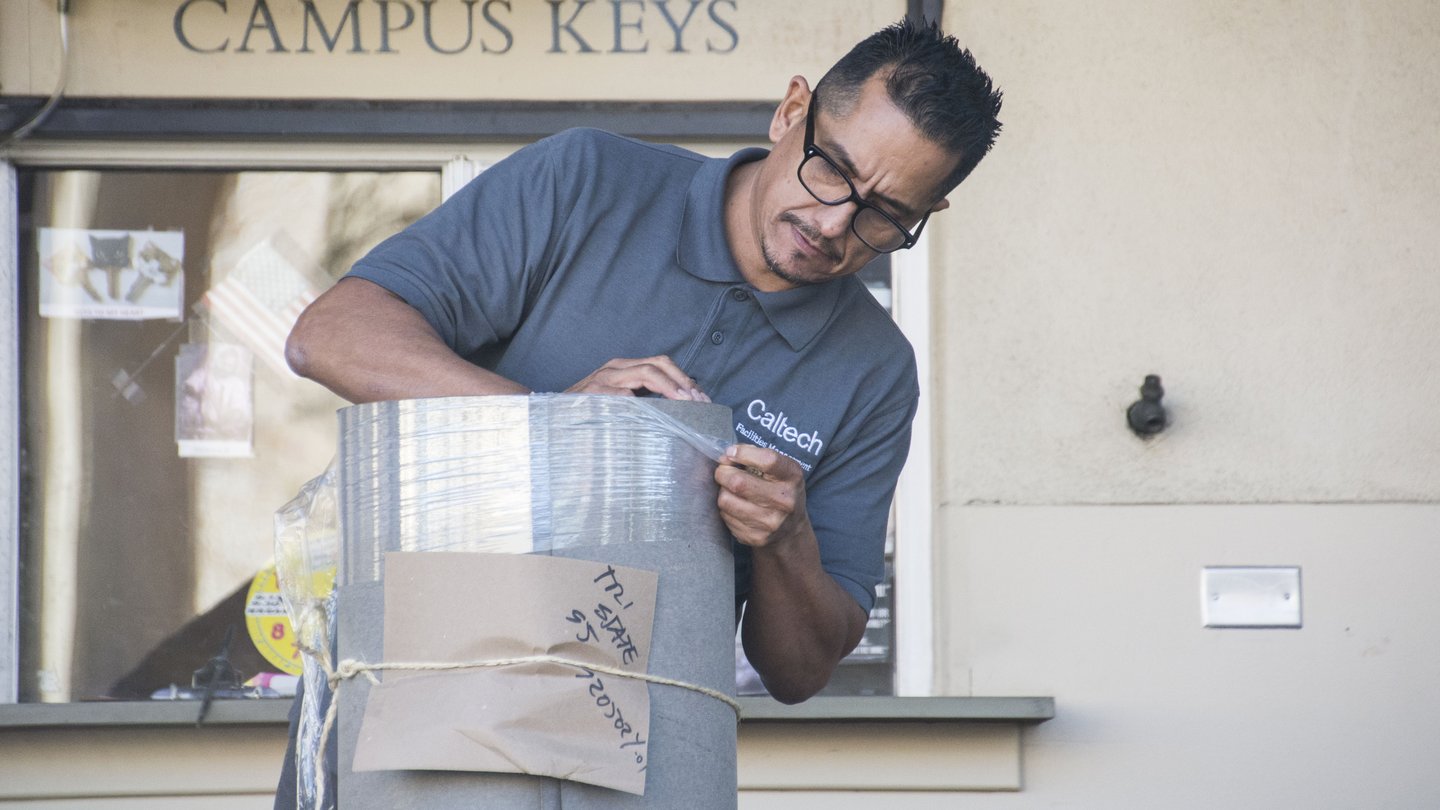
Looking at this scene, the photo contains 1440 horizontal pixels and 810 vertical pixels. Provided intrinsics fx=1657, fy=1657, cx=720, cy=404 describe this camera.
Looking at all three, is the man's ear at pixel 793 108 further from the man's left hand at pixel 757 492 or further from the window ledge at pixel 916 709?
the window ledge at pixel 916 709

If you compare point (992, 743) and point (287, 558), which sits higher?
point (287, 558)

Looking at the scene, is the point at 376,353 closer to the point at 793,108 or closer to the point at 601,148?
the point at 601,148

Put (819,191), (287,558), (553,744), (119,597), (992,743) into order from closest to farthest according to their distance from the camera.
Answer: (553,744) → (287,558) → (819,191) → (992,743) → (119,597)

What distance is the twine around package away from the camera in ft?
4.86

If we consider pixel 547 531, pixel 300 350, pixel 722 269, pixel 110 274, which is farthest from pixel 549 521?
pixel 110 274

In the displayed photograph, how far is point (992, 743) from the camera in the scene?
406 cm

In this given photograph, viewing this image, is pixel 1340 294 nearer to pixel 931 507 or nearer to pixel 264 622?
pixel 931 507

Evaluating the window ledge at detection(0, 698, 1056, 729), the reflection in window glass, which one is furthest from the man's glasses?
the reflection in window glass

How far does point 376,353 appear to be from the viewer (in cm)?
170

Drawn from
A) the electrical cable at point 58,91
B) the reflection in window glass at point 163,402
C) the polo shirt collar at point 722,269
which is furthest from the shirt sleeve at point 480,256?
the electrical cable at point 58,91

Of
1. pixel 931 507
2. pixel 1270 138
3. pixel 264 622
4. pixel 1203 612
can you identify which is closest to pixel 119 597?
pixel 264 622

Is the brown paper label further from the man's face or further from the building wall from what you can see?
the building wall

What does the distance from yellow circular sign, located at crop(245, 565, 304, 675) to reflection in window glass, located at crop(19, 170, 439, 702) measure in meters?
0.02

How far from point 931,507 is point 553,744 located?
9.32ft
